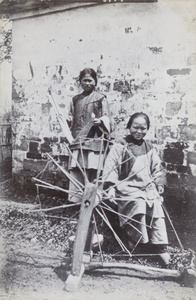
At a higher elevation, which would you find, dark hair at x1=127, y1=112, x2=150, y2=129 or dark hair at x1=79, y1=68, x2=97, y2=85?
dark hair at x1=79, y1=68, x2=97, y2=85

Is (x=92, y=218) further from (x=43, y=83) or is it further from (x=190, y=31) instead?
(x=190, y=31)

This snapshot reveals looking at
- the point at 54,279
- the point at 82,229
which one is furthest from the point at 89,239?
the point at 54,279

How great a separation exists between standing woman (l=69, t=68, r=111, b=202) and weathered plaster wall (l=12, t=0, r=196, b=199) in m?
0.10

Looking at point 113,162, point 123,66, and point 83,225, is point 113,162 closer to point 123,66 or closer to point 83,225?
point 83,225

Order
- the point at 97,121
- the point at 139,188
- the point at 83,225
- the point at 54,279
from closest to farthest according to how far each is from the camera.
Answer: the point at 83,225, the point at 54,279, the point at 139,188, the point at 97,121

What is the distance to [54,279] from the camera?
2344 mm

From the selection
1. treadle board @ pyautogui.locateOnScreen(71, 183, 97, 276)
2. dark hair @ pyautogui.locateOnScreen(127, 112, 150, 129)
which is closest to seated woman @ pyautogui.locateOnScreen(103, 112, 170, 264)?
dark hair @ pyautogui.locateOnScreen(127, 112, 150, 129)

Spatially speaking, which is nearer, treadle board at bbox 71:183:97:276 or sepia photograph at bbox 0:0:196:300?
treadle board at bbox 71:183:97:276

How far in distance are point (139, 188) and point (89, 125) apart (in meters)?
0.82

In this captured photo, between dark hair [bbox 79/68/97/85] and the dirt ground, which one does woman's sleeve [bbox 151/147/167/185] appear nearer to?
the dirt ground

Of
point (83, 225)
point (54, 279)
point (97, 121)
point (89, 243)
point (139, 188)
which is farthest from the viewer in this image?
point (97, 121)

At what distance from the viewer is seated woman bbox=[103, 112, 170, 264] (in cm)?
253

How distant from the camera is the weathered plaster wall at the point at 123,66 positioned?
9.03ft

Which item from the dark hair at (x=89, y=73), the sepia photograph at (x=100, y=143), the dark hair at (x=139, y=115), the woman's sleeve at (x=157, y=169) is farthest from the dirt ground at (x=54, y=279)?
the dark hair at (x=89, y=73)
